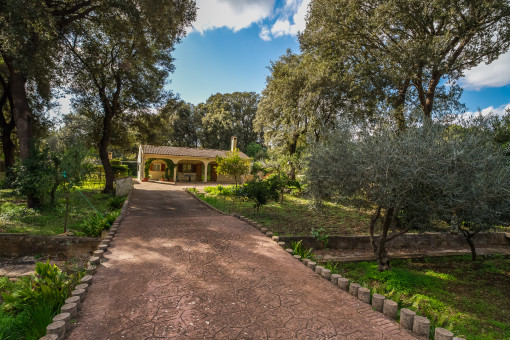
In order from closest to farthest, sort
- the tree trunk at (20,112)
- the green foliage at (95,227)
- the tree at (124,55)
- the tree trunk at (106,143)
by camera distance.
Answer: the green foliage at (95,227)
the tree at (124,55)
the tree trunk at (20,112)
the tree trunk at (106,143)

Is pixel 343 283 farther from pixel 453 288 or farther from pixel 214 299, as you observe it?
pixel 453 288

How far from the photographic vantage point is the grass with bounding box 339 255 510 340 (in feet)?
14.3

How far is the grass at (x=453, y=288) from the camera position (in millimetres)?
4351

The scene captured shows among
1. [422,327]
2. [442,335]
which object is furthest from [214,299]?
[442,335]

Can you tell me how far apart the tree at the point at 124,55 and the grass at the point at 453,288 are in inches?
462

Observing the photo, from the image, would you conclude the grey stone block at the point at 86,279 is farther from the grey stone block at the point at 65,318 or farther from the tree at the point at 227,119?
the tree at the point at 227,119

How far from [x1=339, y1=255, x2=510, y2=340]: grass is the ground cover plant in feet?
16.3

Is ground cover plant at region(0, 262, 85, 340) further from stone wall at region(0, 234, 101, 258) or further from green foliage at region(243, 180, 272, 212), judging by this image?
green foliage at region(243, 180, 272, 212)

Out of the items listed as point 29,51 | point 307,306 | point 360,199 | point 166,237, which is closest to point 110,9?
point 29,51

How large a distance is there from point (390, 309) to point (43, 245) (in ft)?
29.2

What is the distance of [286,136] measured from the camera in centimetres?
2314

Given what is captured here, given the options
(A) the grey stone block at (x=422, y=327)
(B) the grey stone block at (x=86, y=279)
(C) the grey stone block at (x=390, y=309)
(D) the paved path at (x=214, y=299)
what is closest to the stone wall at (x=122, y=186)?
(D) the paved path at (x=214, y=299)

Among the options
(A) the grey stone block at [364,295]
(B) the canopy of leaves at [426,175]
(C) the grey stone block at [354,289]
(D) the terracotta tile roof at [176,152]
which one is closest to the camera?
(A) the grey stone block at [364,295]

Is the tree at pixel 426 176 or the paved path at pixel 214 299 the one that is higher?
the tree at pixel 426 176
